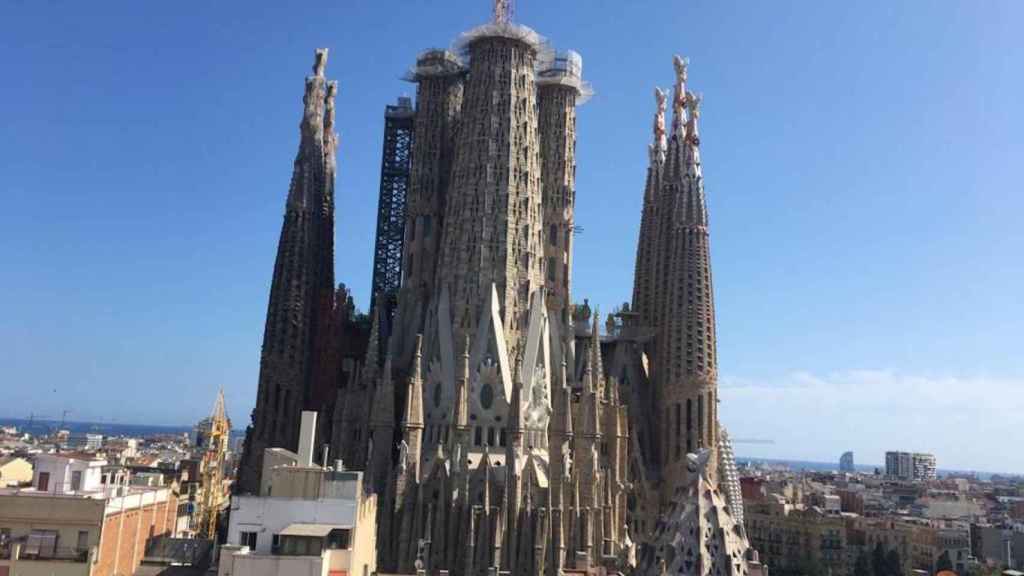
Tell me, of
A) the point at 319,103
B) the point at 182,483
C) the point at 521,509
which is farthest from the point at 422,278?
the point at 182,483

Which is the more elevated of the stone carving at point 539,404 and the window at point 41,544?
the stone carving at point 539,404

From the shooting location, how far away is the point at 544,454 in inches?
1828

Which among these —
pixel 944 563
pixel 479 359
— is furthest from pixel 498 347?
pixel 944 563

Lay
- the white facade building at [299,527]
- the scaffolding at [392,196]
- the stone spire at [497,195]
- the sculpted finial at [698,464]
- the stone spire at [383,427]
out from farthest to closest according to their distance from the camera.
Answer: the scaffolding at [392,196], the stone spire at [497,195], the stone spire at [383,427], the white facade building at [299,527], the sculpted finial at [698,464]

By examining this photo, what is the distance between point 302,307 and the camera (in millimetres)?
51344


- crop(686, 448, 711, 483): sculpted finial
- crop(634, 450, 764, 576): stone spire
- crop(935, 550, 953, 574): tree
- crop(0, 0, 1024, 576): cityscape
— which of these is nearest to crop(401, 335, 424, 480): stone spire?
crop(0, 0, 1024, 576): cityscape

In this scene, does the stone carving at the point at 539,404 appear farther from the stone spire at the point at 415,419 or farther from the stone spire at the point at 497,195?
the stone spire at the point at 415,419

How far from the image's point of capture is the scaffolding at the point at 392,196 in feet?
204

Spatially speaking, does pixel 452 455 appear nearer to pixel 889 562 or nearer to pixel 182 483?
pixel 182 483

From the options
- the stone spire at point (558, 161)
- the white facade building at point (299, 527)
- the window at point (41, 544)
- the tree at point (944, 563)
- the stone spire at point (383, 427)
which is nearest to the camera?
the white facade building at point (299, 527)

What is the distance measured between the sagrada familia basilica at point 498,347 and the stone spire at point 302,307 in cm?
12

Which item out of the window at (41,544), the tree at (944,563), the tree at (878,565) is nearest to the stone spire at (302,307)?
the window at (41,544)

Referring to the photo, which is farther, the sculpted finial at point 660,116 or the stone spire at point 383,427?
the sculpted finial at point 660,116

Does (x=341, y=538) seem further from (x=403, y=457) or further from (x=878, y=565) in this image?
(x=878, y=565)
